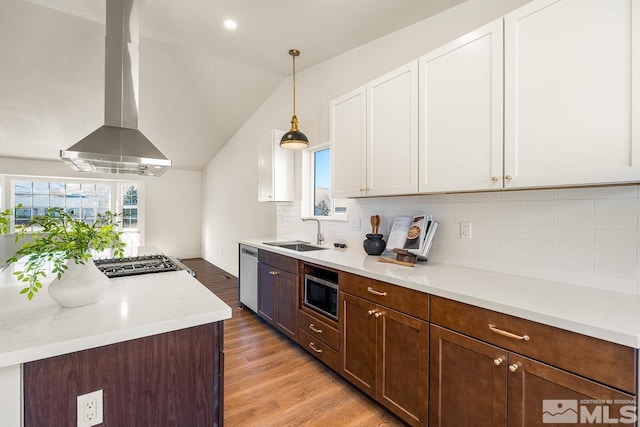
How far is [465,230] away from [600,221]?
0.69m

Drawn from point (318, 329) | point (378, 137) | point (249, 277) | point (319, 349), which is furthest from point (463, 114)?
point (249, 277)

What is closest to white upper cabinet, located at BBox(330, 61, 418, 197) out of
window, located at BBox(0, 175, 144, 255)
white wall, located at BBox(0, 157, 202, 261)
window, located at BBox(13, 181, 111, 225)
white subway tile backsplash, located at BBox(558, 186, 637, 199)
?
white subway tile backsplash, located at BBox(558, 186, 637, 199)

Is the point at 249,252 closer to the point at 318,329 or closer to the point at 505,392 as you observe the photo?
the point at 318,329

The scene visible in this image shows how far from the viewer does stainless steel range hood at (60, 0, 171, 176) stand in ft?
7.00

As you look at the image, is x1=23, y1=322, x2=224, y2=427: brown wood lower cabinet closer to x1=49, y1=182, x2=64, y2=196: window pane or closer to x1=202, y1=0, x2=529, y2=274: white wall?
x1=202, y1=0, x2=529, y2=274: white wall

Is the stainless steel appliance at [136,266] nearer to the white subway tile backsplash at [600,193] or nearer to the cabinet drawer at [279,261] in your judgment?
the cabinet drawer at [279,261]

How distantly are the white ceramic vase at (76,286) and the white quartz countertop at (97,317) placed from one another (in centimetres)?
4

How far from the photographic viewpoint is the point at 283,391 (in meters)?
2.11

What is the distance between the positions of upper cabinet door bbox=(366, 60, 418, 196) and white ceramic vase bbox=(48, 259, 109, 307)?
178cm

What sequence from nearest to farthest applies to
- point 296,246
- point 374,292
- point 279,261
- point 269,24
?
point 374,292 → point 269,24 → point 279,261 → point 296,246

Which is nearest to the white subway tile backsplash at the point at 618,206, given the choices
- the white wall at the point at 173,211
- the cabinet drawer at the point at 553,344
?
the cabinet drawer at the point at 553,344

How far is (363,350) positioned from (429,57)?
76.1 inches

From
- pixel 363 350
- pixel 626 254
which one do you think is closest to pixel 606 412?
pixel 626 254

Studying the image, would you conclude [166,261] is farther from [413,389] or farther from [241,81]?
[241,81]
